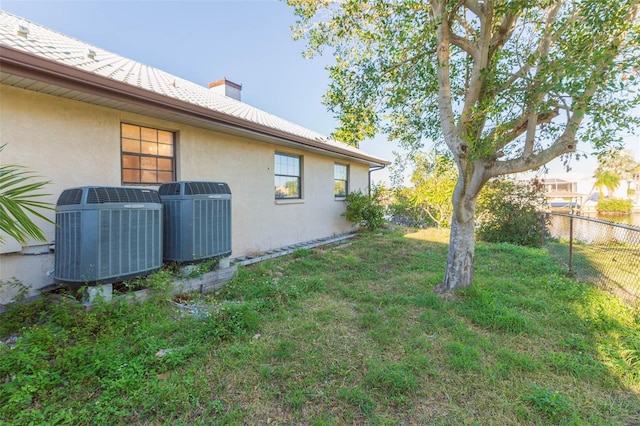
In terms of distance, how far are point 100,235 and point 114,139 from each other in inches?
77.3

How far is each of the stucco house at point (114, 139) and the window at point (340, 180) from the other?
2205mm

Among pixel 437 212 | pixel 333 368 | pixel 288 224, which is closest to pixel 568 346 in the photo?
pixel 333 368

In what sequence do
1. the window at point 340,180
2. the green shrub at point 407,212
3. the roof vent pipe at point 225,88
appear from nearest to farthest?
the roof vent pipe at point 225,88
the window at point 340,180
the green shrub at point 407,212

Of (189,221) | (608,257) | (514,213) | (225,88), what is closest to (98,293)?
(189,221)

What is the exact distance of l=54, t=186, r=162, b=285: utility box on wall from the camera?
3123mm

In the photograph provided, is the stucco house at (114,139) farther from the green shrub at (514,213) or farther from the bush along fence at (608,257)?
the green shrub at (514,213)

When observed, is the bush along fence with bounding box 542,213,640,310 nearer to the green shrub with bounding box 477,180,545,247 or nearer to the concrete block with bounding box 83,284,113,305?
the green shrub with bounding box 477,180,545,247

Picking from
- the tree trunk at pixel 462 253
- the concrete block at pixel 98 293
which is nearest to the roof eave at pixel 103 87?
the concrete block at pixel 98 293

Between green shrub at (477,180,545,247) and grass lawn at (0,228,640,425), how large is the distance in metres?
5.64

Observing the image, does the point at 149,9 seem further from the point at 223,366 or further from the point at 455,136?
the point at 223,366

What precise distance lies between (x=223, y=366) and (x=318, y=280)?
244 cm

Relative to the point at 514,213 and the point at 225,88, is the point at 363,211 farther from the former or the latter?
the point at 225,88

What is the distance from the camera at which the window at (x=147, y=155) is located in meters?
4.62

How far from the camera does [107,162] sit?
169 inches
